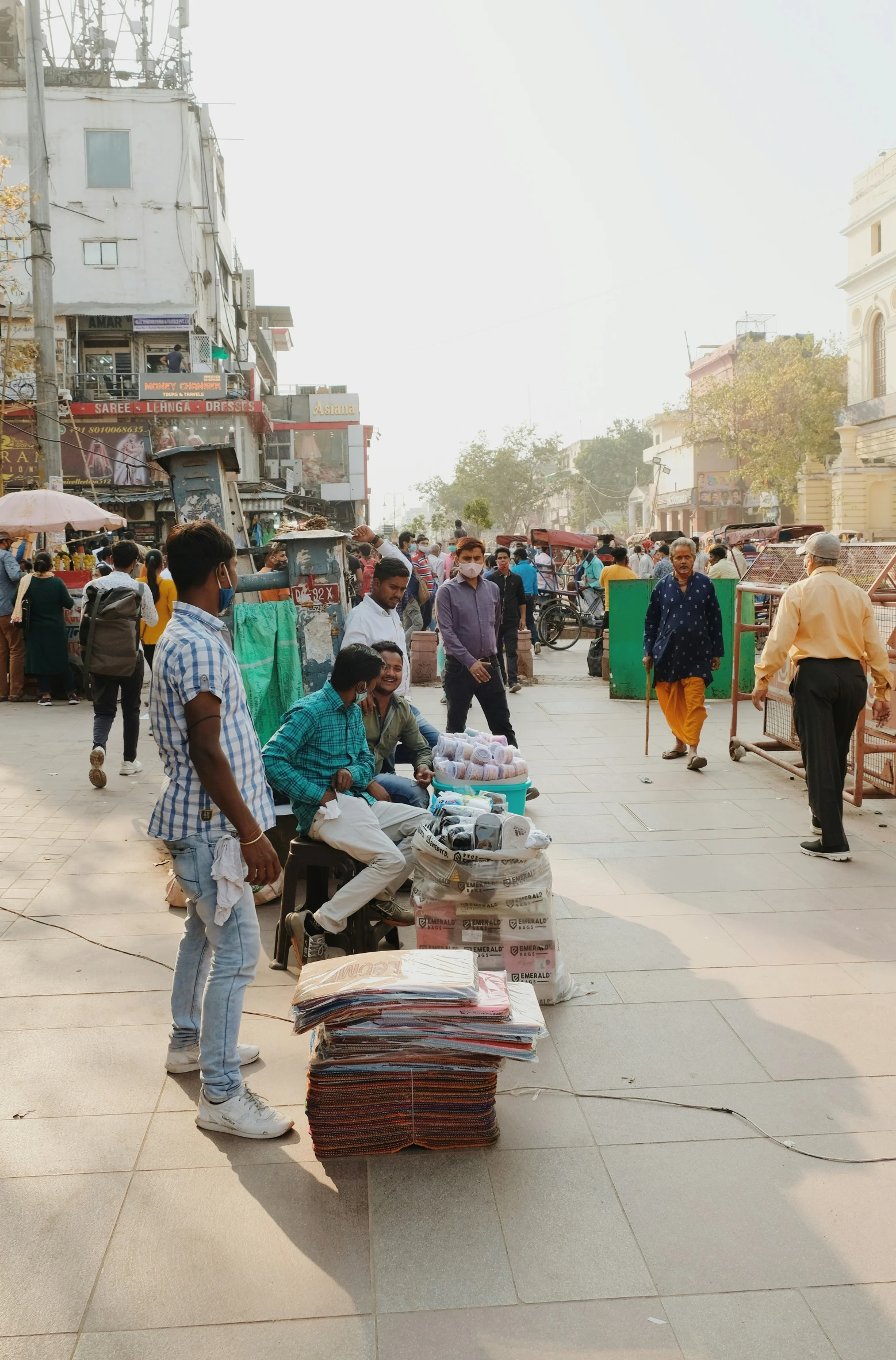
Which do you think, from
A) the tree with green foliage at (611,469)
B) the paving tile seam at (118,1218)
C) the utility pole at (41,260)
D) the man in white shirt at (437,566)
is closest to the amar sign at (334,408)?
the tree with green foliage at (611,469)

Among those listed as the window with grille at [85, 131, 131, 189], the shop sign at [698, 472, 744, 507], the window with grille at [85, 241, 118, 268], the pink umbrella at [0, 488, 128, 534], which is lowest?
the pink umbrella at [0, 488, 128, 534]

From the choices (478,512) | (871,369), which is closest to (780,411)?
(871,369)

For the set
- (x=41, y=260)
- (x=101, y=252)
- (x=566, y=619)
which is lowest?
(x=566, y=619)

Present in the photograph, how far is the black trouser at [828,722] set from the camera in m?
6.16

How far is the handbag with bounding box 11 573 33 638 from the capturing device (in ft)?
40.4

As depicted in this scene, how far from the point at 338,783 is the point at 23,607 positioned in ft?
30.1

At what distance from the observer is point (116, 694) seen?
Result: 8547 mm

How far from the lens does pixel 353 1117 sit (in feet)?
10.3

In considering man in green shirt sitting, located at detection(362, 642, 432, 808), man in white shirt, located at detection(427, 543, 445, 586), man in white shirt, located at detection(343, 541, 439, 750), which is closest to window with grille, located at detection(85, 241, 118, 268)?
man in white shirt, located at detection(427, 543, 445, 586)

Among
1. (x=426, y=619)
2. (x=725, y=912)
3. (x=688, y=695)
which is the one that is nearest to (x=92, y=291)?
(x=426, y=619)

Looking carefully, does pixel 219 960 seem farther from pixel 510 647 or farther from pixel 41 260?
pixel 41 260

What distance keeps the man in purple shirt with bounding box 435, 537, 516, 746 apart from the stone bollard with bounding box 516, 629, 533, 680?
6709 millimetres

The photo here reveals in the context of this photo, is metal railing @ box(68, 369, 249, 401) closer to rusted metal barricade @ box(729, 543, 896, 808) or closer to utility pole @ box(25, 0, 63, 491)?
utility pole @ box(25, 0, 63, 491)

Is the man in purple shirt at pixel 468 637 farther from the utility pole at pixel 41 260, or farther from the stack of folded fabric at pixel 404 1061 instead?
the utility pole at pixel 41 260
